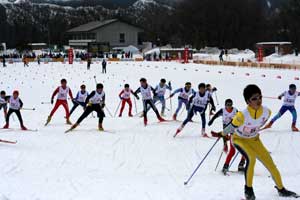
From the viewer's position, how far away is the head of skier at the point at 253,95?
19.7 ft

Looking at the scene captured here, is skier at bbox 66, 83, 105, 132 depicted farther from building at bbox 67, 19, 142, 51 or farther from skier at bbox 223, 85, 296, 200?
building at bbox 67, 19, 142, 51

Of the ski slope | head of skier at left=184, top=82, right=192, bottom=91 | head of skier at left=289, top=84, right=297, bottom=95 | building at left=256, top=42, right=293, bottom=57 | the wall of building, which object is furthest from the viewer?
the wall of building

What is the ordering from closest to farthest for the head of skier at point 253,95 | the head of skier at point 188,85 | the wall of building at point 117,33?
the head of skier at point 253,95 → the head of skier at point 188,85 → the wall of building at point 117,33

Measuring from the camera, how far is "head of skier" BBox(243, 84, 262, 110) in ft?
19.7

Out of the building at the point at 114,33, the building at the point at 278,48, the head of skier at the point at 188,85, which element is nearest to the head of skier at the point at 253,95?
the head of skier at the point at 188,85

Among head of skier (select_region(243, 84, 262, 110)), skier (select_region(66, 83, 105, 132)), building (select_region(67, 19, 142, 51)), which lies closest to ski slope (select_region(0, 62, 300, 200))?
skier (select_region(66, 83, 105, 132))

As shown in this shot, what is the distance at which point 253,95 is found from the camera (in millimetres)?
6023

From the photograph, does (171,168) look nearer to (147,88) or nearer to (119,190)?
(119,190)

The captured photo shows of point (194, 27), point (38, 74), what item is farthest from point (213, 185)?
point (194, 27)

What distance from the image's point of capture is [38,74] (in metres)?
38.8

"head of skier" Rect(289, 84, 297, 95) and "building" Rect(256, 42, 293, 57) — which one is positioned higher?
"building" Rect(256, 42, 293, 57)

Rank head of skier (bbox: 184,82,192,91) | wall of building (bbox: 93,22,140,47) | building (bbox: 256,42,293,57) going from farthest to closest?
wall of building (bbox: 93,22,140,47) → building (bbox: 256,42,293,57) → head of skier (bbox: 184,82,192,91)

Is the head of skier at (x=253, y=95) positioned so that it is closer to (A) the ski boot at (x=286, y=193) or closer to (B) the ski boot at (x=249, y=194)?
(B) the ski boot at (x=249, y=194)

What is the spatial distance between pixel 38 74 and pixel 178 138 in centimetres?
2819
